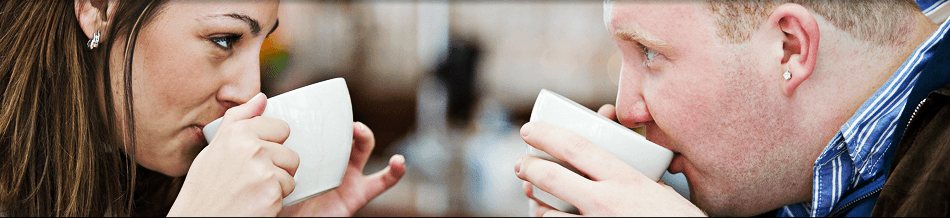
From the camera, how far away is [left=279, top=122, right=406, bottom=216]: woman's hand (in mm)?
909

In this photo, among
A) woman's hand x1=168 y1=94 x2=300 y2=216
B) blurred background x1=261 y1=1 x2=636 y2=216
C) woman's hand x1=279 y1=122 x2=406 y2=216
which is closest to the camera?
woman's hand x1=168 y1=94 x2=300 y2=216

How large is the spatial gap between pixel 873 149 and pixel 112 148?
101 cm

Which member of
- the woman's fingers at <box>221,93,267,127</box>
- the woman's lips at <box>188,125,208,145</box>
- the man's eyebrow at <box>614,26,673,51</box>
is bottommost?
the woman's lips at <box>188,125,208,145</box>

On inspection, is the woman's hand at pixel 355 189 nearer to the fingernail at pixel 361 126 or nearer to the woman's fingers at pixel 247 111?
the fingernail at pixel 361 126

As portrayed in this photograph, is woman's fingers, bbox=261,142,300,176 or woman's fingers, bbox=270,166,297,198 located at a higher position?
woman's fingers, bbox=261,142,300,176

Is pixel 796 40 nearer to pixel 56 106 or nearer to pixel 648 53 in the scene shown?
pixel 648 53

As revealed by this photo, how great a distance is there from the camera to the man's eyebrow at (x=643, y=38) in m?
0.65

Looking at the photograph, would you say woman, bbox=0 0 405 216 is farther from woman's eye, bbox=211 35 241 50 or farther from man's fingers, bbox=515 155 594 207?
man's fingers, bbox=515 155 594 207

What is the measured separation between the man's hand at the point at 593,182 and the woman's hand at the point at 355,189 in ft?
1.19

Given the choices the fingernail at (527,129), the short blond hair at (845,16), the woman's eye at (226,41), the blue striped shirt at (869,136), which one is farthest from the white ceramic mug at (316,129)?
the blue striped shirt at (869,136)

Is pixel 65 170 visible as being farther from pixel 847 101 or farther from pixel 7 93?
pixel 847 101

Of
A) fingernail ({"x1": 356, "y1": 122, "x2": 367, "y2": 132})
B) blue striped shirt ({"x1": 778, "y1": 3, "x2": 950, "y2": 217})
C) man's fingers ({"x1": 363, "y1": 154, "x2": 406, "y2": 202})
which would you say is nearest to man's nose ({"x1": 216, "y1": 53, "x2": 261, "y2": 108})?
fingernail ({"x1": 356, "y1": 122, "x2": 367, "y2": 132})

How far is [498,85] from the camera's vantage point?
2.72ft

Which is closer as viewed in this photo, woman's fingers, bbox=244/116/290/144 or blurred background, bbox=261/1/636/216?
woman's fingers, bbox=244/116/290/144
